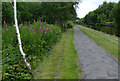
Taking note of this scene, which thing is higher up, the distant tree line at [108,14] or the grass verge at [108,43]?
the distant tree line at [108,14]

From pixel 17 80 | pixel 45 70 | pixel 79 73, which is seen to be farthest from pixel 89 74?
pixel 17 80

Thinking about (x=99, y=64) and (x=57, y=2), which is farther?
(x=57, y=2)

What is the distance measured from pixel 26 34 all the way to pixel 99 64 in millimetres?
3364

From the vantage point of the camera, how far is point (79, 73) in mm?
4191

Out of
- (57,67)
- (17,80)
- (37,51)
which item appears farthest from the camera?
(37,51)

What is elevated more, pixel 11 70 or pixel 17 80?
pixel 11 70

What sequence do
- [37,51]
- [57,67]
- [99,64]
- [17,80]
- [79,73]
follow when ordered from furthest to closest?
1. [37,51]
2. [99,64]
3. [57,67]
4. [79,73]
5. [17,80]

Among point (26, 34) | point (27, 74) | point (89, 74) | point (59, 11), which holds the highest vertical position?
point (59, 11)

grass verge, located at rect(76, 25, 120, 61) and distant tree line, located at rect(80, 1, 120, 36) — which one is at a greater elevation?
distant tree line, located at rect(80, 1, 120, 36)

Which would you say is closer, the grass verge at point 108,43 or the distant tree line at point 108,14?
the grass verge at point 108,43

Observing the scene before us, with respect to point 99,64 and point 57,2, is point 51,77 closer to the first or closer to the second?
point 99,64

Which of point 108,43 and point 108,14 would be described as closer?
point 108,43

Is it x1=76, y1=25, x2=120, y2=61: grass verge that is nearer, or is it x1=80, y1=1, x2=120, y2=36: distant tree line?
x1=76, y1=25, x2=120, y2=61: grass verge

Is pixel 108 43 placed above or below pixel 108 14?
below
